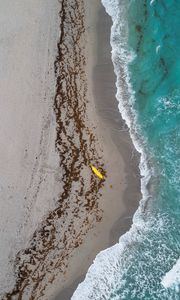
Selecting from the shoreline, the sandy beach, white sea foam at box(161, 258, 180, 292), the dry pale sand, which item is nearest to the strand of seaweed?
the sandy beach

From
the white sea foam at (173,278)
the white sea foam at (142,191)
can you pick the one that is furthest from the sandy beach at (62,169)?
the white sea foam at (173,278)

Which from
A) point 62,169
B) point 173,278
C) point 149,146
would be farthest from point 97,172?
point 173,278

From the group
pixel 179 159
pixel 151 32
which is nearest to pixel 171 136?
pixel 179 159

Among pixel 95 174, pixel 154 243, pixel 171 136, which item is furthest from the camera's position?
pixel 171 136

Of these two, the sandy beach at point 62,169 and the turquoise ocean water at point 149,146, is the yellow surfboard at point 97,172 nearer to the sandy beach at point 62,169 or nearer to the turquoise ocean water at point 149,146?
Result: the sandy beach at point 62,169

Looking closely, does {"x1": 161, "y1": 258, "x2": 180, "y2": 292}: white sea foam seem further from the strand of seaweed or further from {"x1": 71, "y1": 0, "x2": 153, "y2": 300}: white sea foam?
the strand of seaweed

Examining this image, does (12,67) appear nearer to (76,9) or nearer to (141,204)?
(76,9)
